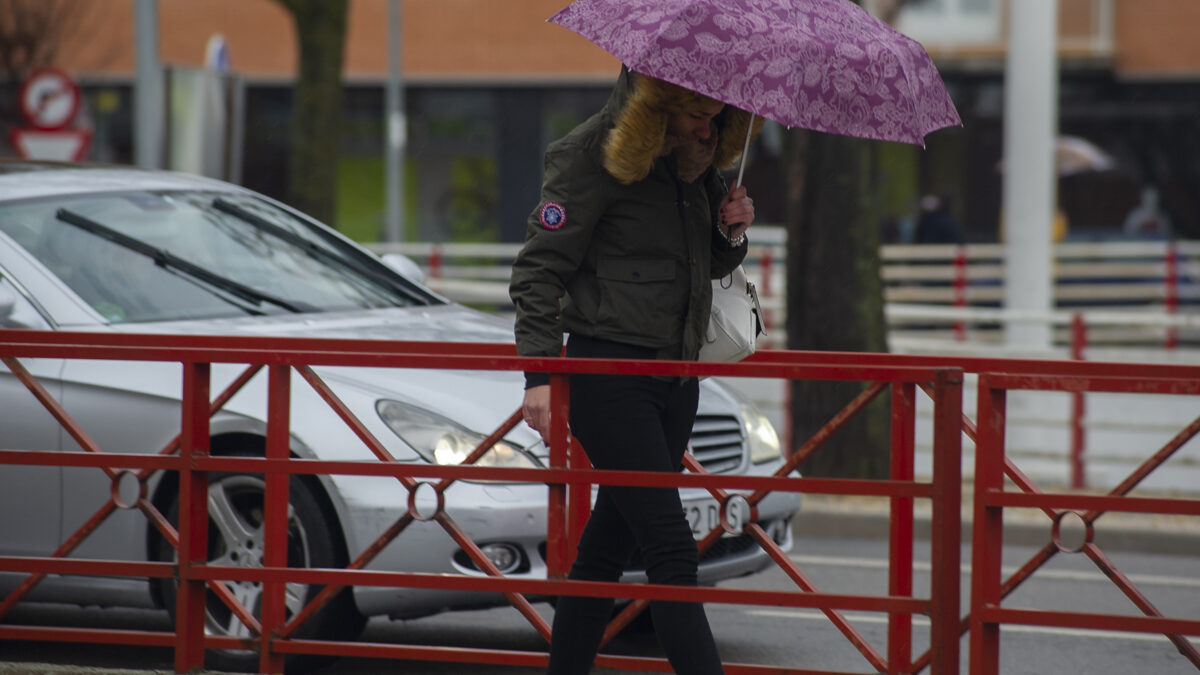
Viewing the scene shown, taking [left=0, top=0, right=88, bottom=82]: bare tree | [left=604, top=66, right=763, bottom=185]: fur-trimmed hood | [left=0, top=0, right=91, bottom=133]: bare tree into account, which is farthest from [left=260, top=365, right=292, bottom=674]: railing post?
[left=0, top=0, right=88, bottom=82]: bare tree

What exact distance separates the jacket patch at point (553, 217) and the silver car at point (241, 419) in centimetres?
130

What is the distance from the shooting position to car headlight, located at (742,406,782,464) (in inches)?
219

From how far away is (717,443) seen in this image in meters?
5.30

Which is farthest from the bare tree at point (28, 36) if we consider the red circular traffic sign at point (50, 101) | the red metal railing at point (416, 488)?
the red metal railing at point (416, 488)

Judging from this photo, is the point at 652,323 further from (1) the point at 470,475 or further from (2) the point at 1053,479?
(2) the point at 1053,479

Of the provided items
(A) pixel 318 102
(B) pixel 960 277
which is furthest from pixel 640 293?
(B) pixel 960 277

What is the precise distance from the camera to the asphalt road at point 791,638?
5.31 m

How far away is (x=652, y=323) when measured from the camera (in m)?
3.66

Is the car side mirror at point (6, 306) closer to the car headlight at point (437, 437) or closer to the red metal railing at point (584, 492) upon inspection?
the red metal railing at point (584, 492)

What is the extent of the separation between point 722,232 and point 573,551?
105 centimetres

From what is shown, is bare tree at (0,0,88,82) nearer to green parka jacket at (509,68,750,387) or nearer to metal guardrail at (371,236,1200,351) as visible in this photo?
metal guardrail at (371,236,1200,351)

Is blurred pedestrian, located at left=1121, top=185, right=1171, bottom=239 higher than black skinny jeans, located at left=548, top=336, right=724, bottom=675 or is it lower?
higher

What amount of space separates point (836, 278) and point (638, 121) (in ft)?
18.8

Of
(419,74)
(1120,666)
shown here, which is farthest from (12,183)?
(419,74)
